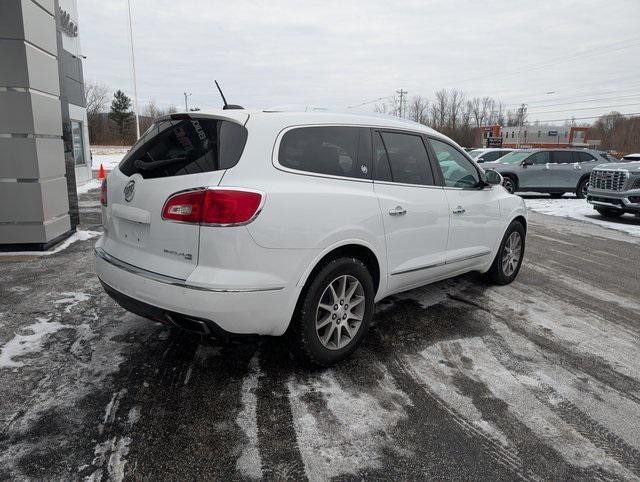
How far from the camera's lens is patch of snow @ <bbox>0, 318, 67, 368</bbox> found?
11.0 ft

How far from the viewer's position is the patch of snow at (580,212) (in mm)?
10922

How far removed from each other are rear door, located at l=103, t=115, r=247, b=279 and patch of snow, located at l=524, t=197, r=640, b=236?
33.2ft

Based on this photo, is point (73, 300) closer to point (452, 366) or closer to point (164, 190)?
point (164, 190)

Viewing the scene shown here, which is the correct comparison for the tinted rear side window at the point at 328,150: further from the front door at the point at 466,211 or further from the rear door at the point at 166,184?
the front door at the point at 466,211

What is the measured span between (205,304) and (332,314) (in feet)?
3.25

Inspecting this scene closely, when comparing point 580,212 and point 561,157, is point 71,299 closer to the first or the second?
point 580,212

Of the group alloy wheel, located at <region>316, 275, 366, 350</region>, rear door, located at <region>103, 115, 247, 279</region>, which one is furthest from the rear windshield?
alloy wheel, located at <region>316, 275, 366, 350</region>

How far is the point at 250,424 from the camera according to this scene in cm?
269

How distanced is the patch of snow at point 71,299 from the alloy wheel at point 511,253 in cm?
462

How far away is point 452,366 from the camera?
11.4 ft

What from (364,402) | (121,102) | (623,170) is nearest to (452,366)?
(364,402)

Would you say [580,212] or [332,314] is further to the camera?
[580,212]

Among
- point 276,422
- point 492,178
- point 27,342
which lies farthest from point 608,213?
point 27,342

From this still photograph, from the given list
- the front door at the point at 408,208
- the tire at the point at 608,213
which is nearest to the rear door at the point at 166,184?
the front door at the point at 408,208
